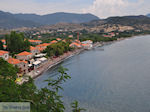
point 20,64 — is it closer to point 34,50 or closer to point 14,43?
point 14,43

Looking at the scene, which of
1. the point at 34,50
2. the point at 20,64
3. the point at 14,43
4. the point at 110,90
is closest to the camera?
the point at 110,90

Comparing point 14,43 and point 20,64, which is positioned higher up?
point 14,43

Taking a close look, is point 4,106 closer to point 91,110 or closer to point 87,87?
point 91,110

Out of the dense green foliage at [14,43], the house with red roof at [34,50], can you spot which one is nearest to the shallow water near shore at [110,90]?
the dense green foliage at [14,43]

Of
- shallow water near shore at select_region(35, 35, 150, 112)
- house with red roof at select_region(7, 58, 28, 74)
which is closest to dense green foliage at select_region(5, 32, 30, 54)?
house with red roof at select_region(7, 58, 28, 74)

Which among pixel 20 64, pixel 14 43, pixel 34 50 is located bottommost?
pixel 20 64

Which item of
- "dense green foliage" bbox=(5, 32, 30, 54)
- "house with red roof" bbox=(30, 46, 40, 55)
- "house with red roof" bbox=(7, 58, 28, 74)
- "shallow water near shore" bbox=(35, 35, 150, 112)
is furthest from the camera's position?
"house with red roof" bbox=(30, 46, 40, 55)

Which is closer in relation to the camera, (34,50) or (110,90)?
(110,90)

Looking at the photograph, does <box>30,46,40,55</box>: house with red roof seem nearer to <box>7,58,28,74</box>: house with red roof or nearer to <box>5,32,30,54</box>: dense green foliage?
<box>5,32,30,54</box>: dense green foliage

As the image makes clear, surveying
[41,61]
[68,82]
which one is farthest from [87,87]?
[41,61]

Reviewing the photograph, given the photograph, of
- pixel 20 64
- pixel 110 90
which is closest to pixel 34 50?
pixel 20 64

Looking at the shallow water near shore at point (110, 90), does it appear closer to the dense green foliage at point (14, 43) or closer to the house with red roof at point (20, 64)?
the house with red roof at point (20, 64)
